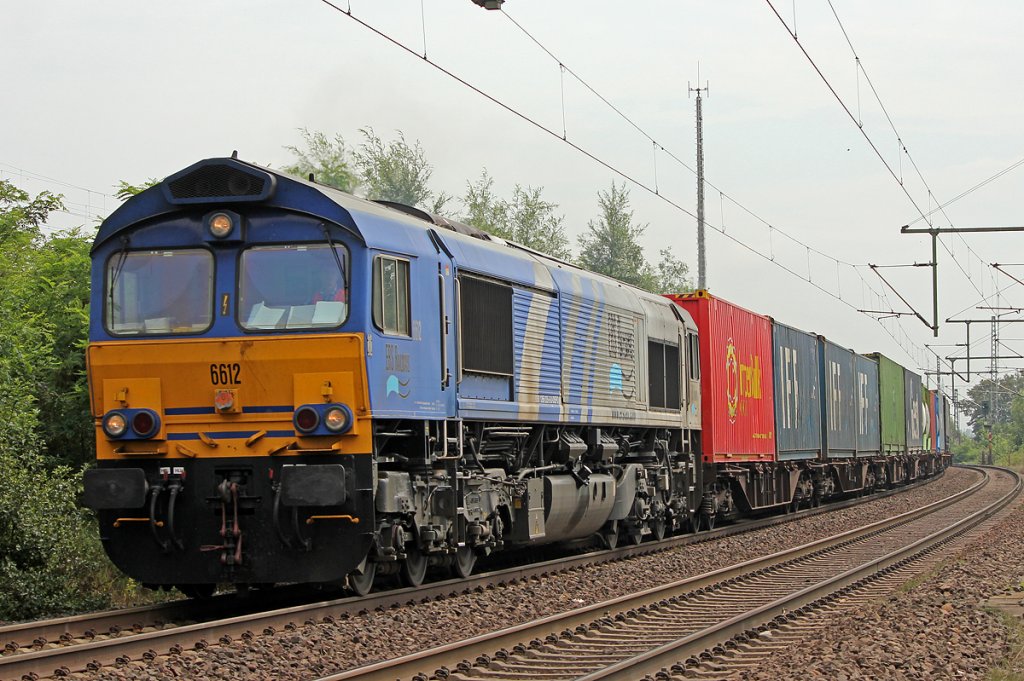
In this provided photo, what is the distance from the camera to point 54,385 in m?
19.0

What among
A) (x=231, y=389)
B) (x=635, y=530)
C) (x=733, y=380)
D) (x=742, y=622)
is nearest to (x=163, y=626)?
(x=231, y=389)

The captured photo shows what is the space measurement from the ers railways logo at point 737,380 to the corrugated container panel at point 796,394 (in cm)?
164

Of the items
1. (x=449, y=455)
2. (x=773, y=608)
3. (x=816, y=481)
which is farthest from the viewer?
(x=816, y=481)

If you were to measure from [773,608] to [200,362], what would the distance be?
5.69m

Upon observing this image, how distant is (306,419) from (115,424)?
5.89 ft

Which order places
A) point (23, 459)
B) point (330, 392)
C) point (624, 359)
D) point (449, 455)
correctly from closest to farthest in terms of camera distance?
point (330, 392) → point (449, 455) → point (23, 459) → point (624, 359)

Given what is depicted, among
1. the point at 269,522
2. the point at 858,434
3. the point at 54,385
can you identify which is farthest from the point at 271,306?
the point at 858,434

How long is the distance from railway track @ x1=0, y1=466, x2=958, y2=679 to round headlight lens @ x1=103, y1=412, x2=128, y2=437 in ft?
5.08

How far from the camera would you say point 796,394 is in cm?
2895

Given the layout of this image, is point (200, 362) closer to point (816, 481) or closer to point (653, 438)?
point (653, 438)

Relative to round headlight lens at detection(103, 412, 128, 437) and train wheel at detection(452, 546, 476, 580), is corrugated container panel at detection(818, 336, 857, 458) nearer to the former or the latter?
train wheel at detection(452, 546, 476, 580)

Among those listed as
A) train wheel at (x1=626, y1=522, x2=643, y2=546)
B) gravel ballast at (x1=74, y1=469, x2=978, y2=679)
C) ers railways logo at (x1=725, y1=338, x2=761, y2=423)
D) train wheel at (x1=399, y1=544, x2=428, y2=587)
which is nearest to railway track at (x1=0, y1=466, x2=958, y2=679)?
gravel ballast at (x1=74, y1=469, x2=978, y2=679)

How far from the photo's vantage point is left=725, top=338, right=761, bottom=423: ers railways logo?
2344cm

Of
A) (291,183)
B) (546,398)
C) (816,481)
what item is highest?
(291,183)
